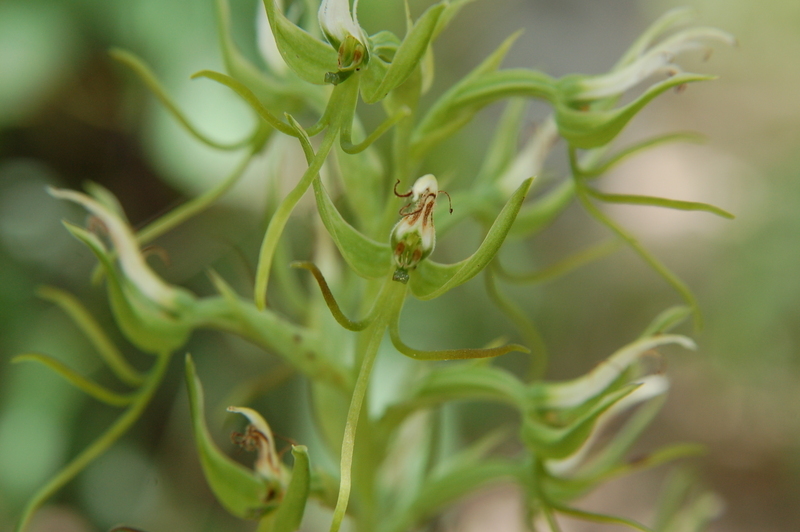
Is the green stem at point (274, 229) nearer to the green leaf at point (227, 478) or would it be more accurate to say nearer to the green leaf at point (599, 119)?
the green leaf at point (227, 478)

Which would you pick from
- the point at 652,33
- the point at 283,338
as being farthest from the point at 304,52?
the point at 652,33

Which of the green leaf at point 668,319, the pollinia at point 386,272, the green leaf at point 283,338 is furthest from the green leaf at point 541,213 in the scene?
the green leaf at point 283,338

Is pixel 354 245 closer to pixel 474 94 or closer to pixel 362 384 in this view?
pixel 362 384

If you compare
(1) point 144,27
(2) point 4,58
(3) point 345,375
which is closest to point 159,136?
(1) point 144,27

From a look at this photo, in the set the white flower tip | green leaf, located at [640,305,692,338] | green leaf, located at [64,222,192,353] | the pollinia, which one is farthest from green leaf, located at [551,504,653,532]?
green leaf, located at [64,222,192,353]

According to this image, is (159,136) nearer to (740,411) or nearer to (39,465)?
(39,465)

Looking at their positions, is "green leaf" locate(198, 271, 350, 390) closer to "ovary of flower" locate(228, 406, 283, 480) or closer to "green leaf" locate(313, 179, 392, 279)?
"ovary of flower" locate(228, 406, 283, 480)
